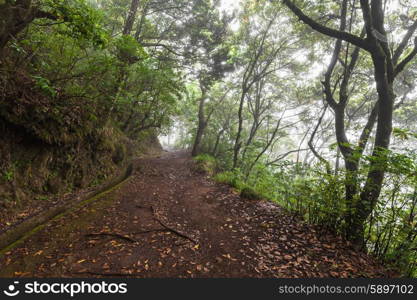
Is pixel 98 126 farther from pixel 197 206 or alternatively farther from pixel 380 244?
pixel 380 244

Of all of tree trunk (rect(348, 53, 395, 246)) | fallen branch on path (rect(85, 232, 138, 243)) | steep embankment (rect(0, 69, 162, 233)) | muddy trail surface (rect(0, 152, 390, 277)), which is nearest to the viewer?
muddy trail surface (rect(0, 152, 390, 277))

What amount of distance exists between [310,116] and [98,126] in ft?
53.7

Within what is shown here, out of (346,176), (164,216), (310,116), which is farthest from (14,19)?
(310,116)

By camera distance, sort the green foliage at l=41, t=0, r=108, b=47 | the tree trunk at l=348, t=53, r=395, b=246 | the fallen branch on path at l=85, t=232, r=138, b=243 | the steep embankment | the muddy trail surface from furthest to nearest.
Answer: the steep embankment
the fallen branch on path at l=85, t=232, r=138, b=243
the green foliage at l=41, t=0, r=108, b=47
the tree trunk at l=348, t=53, r=395, b=246
the muddy trail surface

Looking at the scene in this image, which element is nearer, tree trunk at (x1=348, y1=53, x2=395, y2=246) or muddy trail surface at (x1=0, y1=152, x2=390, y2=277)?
muddy trail surface at (x1=0, y1=152, x2=390, y2=277)

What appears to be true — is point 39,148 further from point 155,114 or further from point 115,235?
point 155,114

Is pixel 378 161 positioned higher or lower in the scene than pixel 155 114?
lower

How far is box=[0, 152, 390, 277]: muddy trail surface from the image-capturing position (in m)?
2.92

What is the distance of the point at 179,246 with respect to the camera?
3619 millimetres

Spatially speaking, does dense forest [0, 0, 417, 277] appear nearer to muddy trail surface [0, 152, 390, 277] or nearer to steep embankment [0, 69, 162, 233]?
steep embankment [0, 69, 162, 233]

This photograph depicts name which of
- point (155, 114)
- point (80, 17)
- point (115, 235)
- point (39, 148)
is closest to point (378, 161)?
point (115, 235)

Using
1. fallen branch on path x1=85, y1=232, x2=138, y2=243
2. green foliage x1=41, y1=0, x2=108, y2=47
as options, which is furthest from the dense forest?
fallen branch on path x1=85, y1=232, x2=138, y2=243

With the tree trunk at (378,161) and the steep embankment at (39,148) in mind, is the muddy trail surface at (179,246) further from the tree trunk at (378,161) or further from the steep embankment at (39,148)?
the steep embankment at (39,148)

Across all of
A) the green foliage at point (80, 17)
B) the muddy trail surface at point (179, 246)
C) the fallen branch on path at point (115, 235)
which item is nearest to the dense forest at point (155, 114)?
the green foliage at point (80, 17)
